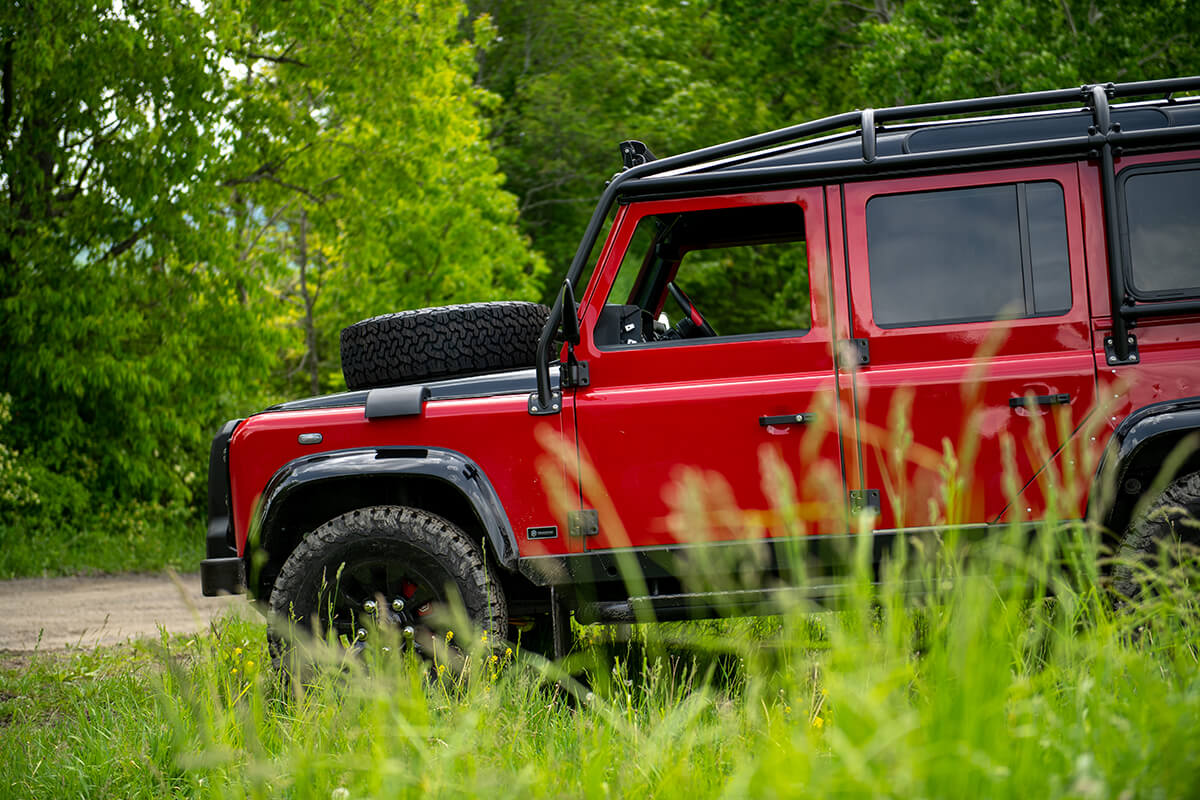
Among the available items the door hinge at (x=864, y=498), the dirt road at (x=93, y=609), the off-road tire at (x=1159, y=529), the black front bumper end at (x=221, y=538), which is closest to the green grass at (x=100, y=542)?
the dirt road at (x=93, y=609)

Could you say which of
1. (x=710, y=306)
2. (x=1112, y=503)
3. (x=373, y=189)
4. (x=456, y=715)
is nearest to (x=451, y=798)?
(x=456, y=715)

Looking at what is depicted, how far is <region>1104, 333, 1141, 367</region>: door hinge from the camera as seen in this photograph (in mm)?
4117

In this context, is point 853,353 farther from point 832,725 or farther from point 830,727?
point 830,727

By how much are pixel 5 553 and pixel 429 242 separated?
24.0 ft

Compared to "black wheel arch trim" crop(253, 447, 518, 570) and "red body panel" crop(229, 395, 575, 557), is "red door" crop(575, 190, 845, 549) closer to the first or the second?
"red body panel" crop(229, 395, 575, 557)

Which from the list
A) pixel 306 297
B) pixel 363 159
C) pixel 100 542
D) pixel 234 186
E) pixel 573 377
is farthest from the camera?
pixel 306 297

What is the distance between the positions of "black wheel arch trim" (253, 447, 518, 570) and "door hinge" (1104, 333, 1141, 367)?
246 cm

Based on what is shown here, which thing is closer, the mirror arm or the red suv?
the red suv

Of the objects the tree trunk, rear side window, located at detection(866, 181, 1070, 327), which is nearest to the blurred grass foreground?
rear side window, located at detection(866, 181, 1070, 327)

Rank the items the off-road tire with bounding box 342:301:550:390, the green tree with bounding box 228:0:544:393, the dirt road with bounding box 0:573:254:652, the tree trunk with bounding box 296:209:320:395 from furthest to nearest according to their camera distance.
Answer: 1. the tree trunk with bounding box 296:209:320:395
2. the green tree with bounding box 228:0:544:393
3. the dirt road with bounding box 0:573:254:652
4. the off-road tire with bounding box 342:301:550:390

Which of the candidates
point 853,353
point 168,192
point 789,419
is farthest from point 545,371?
point 168,192

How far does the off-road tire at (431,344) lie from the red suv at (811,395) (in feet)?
0.65

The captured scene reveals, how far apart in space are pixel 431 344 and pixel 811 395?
171cm

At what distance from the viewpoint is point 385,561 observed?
14.8ft
